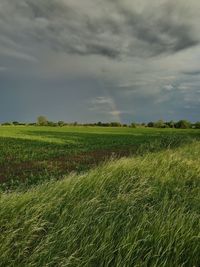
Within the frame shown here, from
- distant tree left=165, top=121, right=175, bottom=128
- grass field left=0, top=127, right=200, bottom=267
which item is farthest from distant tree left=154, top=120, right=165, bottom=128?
grass field left=0, top=127, right=200, bottom=267

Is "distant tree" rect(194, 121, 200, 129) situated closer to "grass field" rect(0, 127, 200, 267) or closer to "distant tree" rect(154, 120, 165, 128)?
"distant tree" rect(154, 120, 165, 128)

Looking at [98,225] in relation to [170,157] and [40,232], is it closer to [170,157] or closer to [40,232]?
[40,232]

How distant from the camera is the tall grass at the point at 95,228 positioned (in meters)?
4.30

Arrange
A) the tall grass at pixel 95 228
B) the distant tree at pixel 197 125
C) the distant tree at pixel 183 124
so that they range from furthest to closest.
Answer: the distant tree at pixel 183 124 < the distant tree at pixel 197 125 < the tall grass at pixel 95 228

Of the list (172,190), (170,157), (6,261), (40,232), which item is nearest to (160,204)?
(172,190)

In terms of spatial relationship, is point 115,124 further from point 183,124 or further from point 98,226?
point 98,226

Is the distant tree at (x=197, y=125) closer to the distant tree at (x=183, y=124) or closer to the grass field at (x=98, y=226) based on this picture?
the distant tree at (x=183, y=124)

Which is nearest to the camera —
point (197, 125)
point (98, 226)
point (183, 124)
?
point (98, 226)

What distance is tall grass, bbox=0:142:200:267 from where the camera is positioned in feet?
14.1

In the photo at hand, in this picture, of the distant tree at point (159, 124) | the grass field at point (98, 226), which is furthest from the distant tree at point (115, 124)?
the grass field at point (98, 226)

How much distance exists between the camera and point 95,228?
4.97 m

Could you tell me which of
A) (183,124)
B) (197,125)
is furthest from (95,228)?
(183,124)

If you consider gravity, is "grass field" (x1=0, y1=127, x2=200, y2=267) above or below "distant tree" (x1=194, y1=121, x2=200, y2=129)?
below

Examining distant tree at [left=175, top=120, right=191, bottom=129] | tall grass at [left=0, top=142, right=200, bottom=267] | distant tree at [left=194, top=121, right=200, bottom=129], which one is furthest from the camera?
distant tree at [left=175, top=120, right=191, bottom=129]
